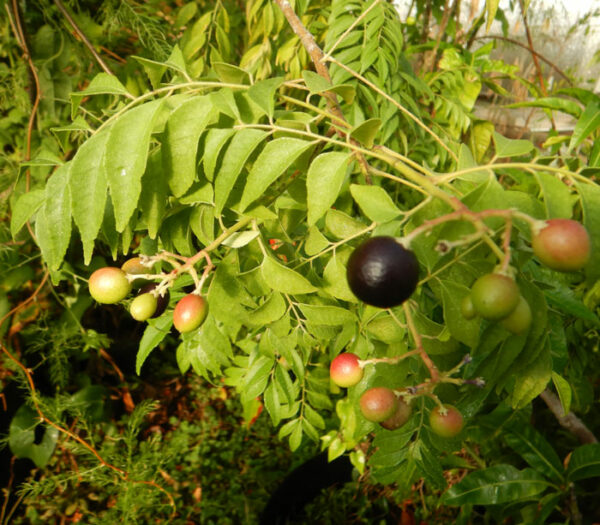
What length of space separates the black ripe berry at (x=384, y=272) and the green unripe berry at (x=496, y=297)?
7 cm

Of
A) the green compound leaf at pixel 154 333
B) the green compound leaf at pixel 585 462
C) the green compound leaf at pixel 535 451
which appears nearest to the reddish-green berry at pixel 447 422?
the green compound leaf at pixel 154 333

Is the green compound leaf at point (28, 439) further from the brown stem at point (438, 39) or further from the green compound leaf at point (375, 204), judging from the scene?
the brown stem at point (438, 39)

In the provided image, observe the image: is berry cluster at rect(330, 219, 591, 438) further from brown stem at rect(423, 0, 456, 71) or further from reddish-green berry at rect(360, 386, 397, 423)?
brown stem at rect(423, 0, 456, 71)

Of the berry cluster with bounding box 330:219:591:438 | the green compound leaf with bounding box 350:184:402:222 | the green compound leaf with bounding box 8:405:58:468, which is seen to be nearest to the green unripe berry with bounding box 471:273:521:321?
the berry cluster with bounding box 330:219:591:438

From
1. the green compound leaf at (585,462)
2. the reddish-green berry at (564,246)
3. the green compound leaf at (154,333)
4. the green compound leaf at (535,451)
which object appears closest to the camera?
the reddish-green berry at (564,246)

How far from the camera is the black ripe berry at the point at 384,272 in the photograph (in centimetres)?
50

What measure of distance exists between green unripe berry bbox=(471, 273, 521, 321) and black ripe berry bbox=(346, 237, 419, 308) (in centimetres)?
7

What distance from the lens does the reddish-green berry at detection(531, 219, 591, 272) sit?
0.47 metres

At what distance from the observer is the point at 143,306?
0.71 metres

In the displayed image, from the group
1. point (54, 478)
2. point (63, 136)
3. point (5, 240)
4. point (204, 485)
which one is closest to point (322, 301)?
point (63, 136)

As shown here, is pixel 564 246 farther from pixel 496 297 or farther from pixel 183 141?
pixel 183 141

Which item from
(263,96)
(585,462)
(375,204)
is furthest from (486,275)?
(585,462)

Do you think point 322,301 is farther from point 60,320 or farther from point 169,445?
point 169,445

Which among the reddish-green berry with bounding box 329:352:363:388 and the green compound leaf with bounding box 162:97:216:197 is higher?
the green compound leaf with bounding box 162:97:216:197
